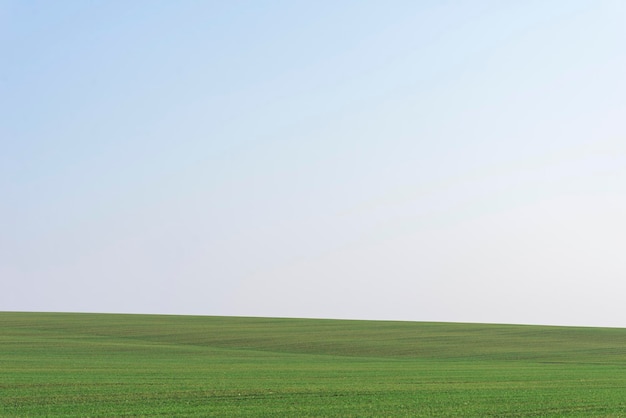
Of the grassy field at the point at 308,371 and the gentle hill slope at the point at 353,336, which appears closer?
the grassy field at the point at 308,371

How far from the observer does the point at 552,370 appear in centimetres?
4128

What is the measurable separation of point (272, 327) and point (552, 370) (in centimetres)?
3761

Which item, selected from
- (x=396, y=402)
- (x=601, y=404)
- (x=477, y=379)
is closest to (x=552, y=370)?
(x=477, y=379)

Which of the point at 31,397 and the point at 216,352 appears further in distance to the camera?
the point at 216,352

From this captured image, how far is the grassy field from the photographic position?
77.2ft

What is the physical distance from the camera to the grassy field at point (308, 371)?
2353cm

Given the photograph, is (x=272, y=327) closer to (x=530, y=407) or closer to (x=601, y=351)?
(x=601, y=351)

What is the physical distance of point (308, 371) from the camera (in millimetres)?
37000

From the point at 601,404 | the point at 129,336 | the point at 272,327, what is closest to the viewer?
the point at 601,404

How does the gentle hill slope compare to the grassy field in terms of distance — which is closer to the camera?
the grassy field

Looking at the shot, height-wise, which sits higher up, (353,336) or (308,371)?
(353,336)

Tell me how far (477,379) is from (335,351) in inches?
899

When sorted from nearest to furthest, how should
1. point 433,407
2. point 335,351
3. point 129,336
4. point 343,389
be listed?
point 433,407
point 343,389
point 335,351
point 129,336

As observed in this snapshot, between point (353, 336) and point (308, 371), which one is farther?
point (353, 336)
